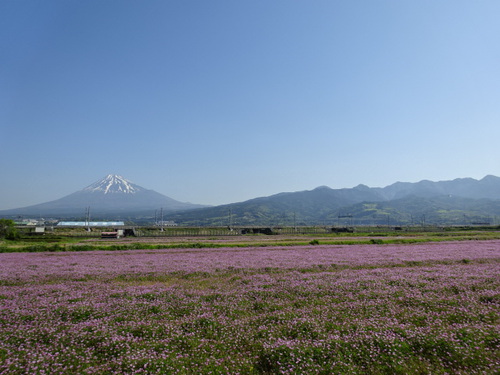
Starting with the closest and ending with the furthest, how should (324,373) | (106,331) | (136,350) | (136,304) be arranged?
(324,373) < (136,350) < (106,331) < (136,304)

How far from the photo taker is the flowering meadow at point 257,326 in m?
8.09

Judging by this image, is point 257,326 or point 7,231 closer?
point 257,326

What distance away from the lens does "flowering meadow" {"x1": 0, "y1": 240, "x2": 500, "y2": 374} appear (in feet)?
26.5

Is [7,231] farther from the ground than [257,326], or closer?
farther from the ground

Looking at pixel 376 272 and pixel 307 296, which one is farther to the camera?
pixel 376 272

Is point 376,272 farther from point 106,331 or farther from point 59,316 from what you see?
point 59,316

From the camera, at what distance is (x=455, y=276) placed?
19.2 metres

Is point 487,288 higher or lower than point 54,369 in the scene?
lower

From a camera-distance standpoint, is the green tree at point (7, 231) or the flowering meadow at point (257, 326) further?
the green tree at point (7, 231)

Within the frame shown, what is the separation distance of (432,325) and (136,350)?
33.8 ft

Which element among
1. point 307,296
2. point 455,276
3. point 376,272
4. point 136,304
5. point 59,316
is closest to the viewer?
point 59,316

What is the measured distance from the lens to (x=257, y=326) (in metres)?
10.9

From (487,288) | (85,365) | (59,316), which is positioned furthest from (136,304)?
(487,288)

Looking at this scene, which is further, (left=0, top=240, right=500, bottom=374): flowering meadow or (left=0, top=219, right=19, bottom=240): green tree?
(left=0, top=219, right=19, bottom=240): green tree
